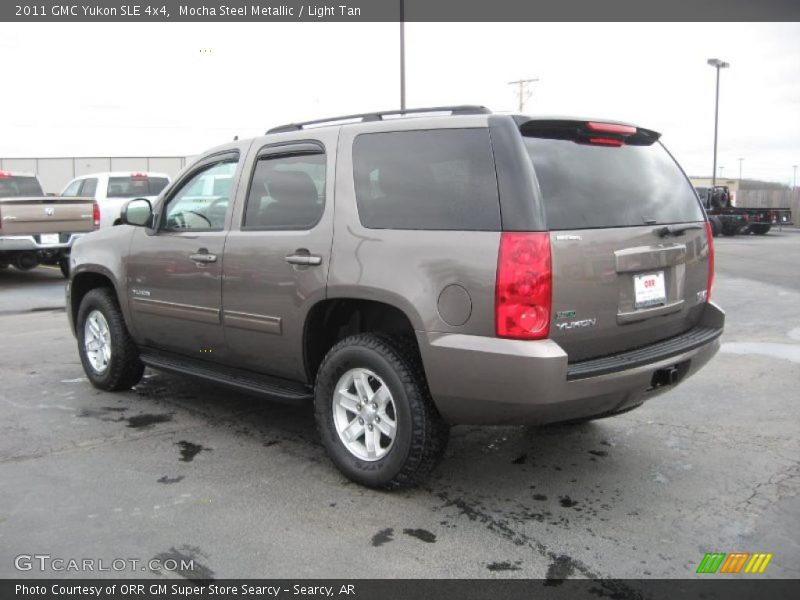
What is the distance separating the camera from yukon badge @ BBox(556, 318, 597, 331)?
3324 mm

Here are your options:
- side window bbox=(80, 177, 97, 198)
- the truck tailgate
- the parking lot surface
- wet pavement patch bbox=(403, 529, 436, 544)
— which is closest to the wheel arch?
the parking lot surface

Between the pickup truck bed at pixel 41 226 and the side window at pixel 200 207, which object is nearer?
the side window at pixel 200 207

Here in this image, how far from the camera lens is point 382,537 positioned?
10.8ft

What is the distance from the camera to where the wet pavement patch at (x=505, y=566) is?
9.82 feet

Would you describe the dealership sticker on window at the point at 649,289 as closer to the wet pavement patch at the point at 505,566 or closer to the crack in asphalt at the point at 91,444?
the wet pavement patch at the point at 505,566

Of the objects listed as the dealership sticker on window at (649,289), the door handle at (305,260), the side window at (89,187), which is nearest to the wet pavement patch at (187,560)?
the door handle at (305,260)

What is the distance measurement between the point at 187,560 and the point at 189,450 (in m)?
1.42

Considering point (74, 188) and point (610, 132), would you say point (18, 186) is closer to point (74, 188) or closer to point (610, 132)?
point (74, 188)

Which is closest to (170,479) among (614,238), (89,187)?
(614,238)

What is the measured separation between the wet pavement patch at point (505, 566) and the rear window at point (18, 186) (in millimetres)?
13682

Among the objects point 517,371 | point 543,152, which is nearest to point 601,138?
point 543,152

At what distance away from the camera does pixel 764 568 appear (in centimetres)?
300

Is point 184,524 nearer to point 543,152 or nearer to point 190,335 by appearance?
point 190,335

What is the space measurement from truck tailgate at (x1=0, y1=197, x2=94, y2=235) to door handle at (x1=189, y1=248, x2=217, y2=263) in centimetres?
927
